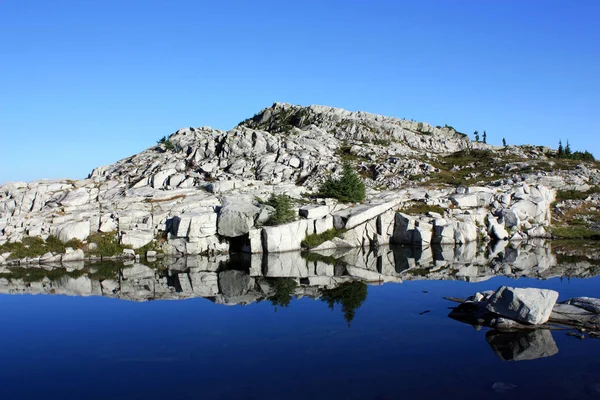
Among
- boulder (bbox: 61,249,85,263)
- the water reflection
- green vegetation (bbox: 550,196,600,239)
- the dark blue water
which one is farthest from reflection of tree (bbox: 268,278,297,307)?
green vegetation (bbox: 550,196,600,239)

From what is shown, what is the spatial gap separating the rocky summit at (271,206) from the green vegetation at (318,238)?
14cm

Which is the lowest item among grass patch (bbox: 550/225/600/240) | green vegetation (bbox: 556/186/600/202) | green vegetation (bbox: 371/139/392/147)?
grass patch (bbox: 550/225/600/240)

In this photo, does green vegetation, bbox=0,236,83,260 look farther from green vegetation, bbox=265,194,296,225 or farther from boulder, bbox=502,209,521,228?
boulder, bbox=502,209,521,228

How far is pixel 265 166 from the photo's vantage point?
89.4 metres

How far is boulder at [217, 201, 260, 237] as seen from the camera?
60594 mm

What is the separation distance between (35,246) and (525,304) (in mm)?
54796

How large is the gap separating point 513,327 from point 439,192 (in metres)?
55.3

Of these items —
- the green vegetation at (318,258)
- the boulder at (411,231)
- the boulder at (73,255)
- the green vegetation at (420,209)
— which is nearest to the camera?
the green vegetation at (318,258)

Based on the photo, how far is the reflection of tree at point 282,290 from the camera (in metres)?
36.1

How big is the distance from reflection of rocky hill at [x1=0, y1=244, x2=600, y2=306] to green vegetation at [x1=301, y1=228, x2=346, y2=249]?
10.5 ft

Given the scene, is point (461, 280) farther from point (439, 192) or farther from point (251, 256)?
point (439, 192)

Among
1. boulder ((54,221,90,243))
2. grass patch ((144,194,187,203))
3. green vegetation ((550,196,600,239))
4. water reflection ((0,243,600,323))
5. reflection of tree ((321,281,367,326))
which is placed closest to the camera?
reflection of tree ((321,281,367,326))

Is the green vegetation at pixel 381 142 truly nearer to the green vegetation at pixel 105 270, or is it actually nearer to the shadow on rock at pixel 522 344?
the green vegetation at pixel 105 270

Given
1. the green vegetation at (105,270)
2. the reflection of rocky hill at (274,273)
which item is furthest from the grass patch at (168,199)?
the green vegetation at (105,270)
